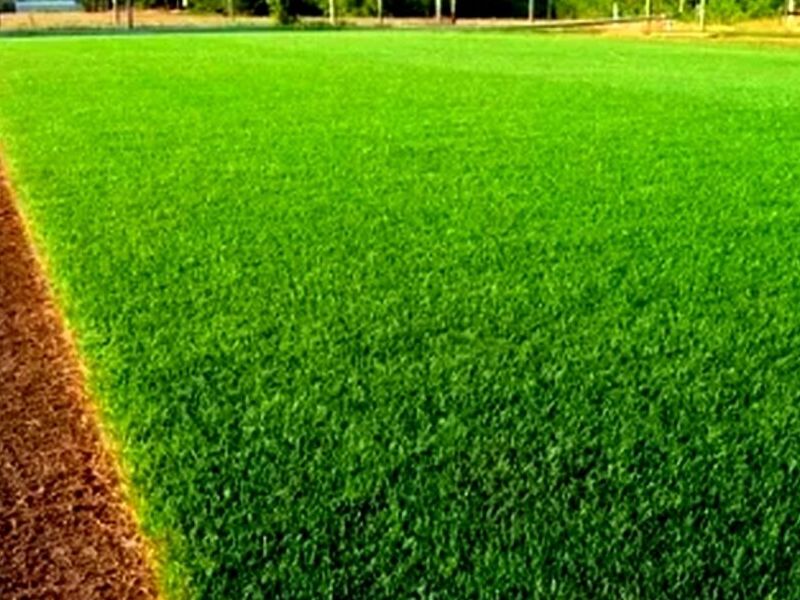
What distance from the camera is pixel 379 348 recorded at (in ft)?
14.8

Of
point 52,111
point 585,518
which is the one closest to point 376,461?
point 585,518

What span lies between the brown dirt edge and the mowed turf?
4.1 inches

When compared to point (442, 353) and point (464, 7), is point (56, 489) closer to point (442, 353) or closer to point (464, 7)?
point (442, 353)

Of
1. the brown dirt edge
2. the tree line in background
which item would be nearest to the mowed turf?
the brown dirt edge

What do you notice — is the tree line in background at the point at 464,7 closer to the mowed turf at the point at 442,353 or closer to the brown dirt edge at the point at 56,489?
the mowed turf at the point at 442,353

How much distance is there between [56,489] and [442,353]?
1587 mm

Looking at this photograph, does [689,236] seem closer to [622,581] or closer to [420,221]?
[420,221]

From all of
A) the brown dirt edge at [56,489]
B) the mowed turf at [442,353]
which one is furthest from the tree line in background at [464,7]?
the brown dirt edge at [56,489]

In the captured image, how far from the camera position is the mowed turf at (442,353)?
3.05 meters

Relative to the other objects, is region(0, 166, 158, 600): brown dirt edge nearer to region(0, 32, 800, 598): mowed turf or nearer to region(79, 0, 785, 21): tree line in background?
region(0, 32, 800, 598): mowed turf

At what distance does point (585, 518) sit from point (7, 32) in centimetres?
4323

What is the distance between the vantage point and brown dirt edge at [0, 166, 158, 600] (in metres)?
3.01

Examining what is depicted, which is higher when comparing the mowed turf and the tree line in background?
the mowed turf

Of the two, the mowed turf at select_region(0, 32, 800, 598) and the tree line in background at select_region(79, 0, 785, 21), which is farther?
the tree line in background at select_region(79, 0, 785, 21)
